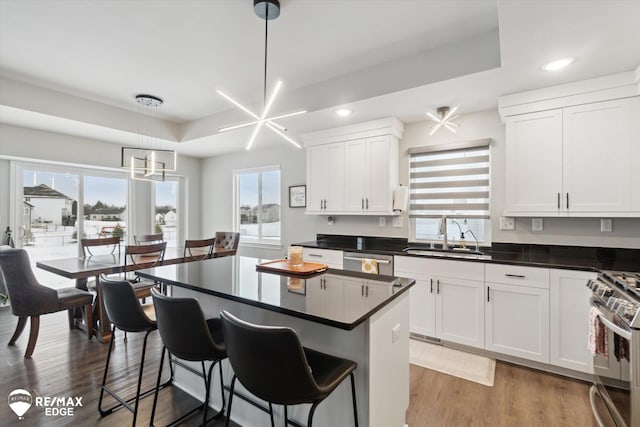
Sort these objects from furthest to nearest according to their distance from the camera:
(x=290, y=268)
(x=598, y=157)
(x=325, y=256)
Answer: (x=325, y=256) → (x=598, y=157) → (x=290, y=268)

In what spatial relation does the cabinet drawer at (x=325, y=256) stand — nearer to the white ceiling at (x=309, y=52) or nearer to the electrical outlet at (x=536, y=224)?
the white ceiling at (x=309, y=52)

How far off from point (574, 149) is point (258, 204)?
4.43 m

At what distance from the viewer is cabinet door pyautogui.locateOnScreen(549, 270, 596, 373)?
2.30m

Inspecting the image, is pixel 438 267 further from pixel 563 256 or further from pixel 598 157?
pixel 598 157

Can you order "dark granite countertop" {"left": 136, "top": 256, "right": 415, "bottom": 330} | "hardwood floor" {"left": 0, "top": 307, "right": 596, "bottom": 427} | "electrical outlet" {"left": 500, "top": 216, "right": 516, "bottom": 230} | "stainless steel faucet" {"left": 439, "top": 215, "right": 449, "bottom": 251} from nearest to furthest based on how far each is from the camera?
"dark granite countertop" {"left": 136, "top": 256, "right": 415, "bottom": 330} < "hardwood floor" {"left": 0, "top": 307, "right": 596, "bottom": 427} < "electrical outlet" {"left": 500, "top": 216, "right": 516, "bottom": 230} < "stainless steel faucet" {"left": 439, "top": 215, "right": 449, "bottom": 251}

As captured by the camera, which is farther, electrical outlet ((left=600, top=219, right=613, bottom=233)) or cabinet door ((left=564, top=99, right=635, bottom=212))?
electrical outlet ((left=600, top=219, right=613, bottom=233))

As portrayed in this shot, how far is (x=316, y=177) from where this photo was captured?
13.4 ft

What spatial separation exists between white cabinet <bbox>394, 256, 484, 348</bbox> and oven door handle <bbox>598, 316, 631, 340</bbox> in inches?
36.3

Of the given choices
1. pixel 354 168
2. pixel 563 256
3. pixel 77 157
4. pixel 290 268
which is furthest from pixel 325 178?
pixel 77 157

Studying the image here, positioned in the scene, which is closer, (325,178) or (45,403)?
(45,403)

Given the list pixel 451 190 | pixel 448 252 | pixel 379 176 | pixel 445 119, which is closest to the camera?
pixel 445 119

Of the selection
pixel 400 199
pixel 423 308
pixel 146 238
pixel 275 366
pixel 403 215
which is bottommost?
pixel 423 308

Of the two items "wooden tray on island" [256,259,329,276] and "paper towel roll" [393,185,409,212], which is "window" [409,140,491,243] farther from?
"wooden tray on island" [256,259,329,276]

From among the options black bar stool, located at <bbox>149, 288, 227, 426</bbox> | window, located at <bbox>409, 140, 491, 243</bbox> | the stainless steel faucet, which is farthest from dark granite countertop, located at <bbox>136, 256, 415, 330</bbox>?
window, located at <bbox>409, 140, 491, 243</bbox>
